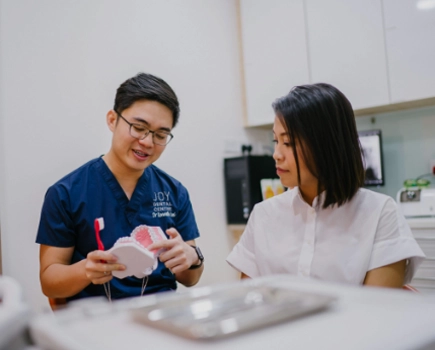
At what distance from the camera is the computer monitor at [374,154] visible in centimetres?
275

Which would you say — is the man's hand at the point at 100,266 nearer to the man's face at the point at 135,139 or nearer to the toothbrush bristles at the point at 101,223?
the toothbrush bristles at the point at 101,223

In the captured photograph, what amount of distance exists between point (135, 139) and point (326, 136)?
A: 2.00 ft

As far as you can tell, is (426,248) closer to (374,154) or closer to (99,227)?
(374,154)

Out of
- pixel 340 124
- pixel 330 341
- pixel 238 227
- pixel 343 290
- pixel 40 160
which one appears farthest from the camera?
pixel 238 227

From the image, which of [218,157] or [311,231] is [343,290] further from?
[218,157]

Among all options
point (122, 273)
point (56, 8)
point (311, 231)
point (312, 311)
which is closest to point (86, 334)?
point (312, 311)

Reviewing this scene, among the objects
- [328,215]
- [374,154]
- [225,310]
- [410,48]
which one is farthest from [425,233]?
[225,310]

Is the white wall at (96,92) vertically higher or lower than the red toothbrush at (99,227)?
higher

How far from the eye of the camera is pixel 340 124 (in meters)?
1.17

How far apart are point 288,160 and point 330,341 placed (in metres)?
0.87

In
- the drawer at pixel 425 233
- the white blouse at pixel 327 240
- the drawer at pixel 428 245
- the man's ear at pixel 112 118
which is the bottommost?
the drawer at pixel 428 245

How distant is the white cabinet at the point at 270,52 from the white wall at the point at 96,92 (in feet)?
0.37

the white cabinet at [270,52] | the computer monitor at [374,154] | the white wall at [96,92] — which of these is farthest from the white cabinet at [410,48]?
the white wall at [96,92]

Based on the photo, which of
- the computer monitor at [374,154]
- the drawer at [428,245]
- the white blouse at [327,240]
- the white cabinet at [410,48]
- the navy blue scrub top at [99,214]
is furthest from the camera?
the computer monitor at [374,154]
